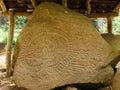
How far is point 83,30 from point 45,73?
1414 mm

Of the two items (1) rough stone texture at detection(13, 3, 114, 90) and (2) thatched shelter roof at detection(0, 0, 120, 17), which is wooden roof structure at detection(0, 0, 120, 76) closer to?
(2) thatched shelter roof at detection(0, 0, 120, 17)

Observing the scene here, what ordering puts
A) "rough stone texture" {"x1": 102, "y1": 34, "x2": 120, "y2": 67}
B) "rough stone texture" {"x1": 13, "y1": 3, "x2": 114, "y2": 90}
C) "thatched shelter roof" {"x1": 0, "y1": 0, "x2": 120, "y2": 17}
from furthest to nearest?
1. "thatched shelter roof" {"x1": 0, "y1": 0, "x2": 120, "y2": 17}
2. "rough stone texture" {"x1": 102, "y1": 34, "x2": 120, "y2": 67}
3. "rough stone texture" {"x1": 13, "y1": 3, "x2": 114, "y2": 90}

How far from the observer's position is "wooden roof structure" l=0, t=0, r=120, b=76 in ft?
28.0

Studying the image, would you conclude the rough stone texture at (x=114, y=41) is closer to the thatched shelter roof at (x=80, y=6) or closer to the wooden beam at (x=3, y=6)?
the thatched shelter roof at (x=80, y=6)

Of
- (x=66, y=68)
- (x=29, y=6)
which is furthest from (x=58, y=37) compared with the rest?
(x=29, y=6)

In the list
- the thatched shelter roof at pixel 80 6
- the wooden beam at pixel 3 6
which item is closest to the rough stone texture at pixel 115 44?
the thatched shelter roof at pixel 80 6

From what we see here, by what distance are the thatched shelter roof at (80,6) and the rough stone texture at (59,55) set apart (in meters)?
1.56

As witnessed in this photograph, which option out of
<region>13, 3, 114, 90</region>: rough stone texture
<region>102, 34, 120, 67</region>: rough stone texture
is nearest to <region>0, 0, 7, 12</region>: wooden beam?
<region>13, 3, 114, 90</region>: rough stone texture

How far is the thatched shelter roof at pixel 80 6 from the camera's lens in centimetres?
851

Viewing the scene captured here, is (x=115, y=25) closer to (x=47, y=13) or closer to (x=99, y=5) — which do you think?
(x=99, y=5)

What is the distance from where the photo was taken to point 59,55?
21.1 feet

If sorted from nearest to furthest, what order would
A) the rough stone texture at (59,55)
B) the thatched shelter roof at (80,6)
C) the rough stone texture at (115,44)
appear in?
the rough stone texture at (59,55) < the rough stone texture at (115,44) < the thatched shelter roof at (80,6)

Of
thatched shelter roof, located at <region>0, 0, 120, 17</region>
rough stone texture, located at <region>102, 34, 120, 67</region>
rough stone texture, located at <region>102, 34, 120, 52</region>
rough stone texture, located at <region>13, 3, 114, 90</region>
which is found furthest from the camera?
thatched shelter roof, located at <region>0, 0, 120, 17</region>

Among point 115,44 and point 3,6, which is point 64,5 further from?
point 3,6
